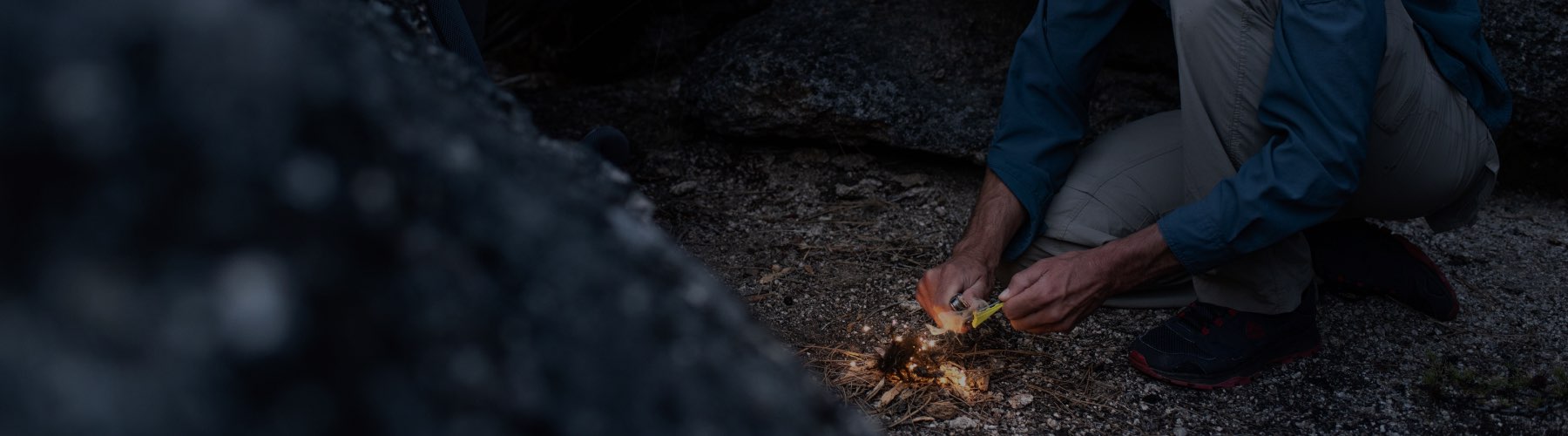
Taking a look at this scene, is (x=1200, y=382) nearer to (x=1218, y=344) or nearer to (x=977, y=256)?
(x=1218, y=344)

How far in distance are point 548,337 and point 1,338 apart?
0.65 feet

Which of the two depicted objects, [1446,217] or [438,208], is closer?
[438,208]

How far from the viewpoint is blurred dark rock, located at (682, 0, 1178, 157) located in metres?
2.96

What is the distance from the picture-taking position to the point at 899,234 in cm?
270

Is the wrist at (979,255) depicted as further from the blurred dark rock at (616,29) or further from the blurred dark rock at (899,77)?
the blurred dark rock at (616,29)

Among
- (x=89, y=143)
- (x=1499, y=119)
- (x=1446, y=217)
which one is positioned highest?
(x=89, y=143)

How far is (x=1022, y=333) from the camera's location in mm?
2225

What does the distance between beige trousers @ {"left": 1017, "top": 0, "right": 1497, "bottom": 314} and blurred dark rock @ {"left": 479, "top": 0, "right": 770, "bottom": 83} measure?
5.44 feet

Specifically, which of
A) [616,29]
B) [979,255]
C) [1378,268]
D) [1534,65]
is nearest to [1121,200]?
[979,255]

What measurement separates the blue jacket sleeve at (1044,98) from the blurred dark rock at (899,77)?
2.00 feet

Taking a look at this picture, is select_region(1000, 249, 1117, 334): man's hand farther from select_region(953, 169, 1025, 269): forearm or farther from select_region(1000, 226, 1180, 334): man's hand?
select_region(953, 169, 1025, 269): forearm

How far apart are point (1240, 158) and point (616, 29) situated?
2.38 metres

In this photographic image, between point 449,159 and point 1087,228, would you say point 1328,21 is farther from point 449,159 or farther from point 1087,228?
point 449,159

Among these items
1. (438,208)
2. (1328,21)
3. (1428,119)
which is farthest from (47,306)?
(1428,119)
